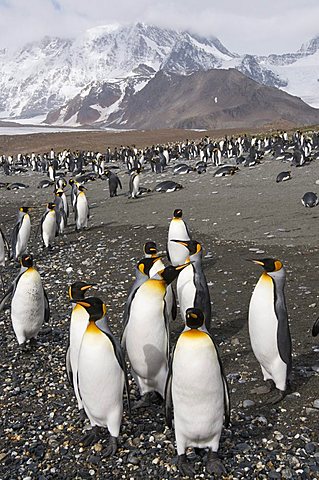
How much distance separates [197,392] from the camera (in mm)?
3406

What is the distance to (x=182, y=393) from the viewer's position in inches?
136

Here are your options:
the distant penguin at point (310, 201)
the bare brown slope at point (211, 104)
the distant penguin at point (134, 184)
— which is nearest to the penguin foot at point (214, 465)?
the distant penguin at point (310, 201)

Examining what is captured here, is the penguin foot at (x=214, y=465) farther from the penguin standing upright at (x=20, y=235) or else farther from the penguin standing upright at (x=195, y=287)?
the penguin standing upright at (x=20, y=235)

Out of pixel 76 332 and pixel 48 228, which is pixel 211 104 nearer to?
pixel 48 228

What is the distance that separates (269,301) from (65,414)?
1816 millimetres

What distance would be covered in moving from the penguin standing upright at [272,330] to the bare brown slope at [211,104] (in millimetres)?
98396

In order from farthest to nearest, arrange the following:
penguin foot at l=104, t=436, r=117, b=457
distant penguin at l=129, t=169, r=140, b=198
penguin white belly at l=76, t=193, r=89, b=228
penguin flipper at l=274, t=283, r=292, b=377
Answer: distant penguin at l=129, t=169, r=140, b=198, penguin white belly at l=76, t=193, r=89, b=228, penguin flipper at l=274, t=283, r=292, b=377, penguin foot at l=104, t=436, r=117, b=457

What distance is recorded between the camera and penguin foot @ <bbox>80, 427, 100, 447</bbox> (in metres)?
3.69

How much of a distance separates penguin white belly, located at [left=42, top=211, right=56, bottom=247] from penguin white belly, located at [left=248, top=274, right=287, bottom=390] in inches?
248

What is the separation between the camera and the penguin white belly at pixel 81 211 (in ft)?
37.1

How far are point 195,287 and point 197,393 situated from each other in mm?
1859

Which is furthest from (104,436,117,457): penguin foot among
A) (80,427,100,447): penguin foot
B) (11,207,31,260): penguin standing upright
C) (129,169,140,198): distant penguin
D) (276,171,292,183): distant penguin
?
(276,171,292,183): distant penguin

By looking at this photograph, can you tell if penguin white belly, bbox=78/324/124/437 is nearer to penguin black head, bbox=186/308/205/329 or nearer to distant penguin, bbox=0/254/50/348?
penguin black head, bbox=186/308/205/329

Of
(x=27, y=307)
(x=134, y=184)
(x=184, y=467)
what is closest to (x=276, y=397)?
(x=184, y=467)
